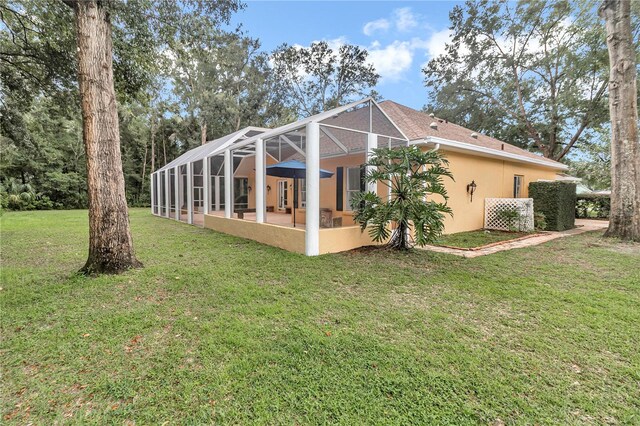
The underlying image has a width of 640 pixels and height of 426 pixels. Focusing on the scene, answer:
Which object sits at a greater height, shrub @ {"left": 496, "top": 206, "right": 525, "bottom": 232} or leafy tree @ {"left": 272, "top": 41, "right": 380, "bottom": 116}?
leafy tree @ {"left": 272, "top": 41, "right": 380, "bottom": 116}

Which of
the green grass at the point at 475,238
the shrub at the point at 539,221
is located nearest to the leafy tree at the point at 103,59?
the green grass at the point at 475,238

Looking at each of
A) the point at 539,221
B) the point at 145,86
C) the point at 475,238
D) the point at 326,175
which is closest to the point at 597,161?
the point at 539,221

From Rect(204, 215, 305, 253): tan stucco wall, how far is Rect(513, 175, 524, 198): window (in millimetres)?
10246

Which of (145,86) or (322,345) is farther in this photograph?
(145,86)

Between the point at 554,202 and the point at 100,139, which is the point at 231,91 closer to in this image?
the point at 100,139

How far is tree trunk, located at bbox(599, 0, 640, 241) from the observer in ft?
26.1

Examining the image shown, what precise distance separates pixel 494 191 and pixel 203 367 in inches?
453

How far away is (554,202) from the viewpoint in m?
10.1

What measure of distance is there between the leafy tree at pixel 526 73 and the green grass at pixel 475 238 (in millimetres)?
12442

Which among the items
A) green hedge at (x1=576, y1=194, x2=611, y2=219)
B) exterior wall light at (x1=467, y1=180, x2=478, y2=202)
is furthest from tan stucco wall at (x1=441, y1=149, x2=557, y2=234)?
green hedge at (x1=576, y1=194, x2=611, y2=219)

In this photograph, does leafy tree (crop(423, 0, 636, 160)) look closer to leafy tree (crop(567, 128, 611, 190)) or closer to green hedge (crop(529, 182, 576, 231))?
leafy tree (crop(567, 128, 611, 190))

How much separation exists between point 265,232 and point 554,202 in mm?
9923

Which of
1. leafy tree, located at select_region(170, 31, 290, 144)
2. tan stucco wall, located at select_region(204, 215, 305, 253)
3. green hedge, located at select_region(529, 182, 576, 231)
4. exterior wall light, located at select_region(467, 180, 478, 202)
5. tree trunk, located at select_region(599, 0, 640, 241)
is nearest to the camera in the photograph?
tan stucco wall, located at select_region(204, 215, 305, 253)

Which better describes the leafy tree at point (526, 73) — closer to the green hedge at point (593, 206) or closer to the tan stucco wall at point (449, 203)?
the green hedge at point (593, 206)
